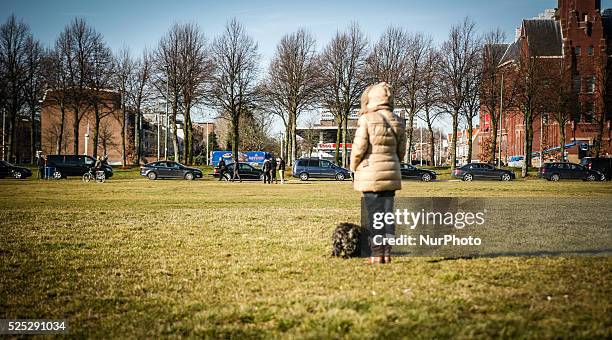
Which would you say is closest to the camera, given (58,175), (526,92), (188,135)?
(58,175)

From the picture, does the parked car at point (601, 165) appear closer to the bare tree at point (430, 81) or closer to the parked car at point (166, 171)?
the bare tree at point (430, 81)

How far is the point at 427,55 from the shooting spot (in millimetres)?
47188

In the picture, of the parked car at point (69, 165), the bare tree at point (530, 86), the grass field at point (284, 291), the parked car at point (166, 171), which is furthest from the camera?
the bare tree at point (530, 86)

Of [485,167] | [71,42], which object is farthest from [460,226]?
[71,42]

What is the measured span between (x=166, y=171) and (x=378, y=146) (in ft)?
115

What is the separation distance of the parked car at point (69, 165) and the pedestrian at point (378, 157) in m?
35.0

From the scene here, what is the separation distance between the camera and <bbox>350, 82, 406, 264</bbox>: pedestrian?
5.97m

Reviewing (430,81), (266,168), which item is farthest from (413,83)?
(266,168)

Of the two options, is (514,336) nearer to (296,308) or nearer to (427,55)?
(296,308)

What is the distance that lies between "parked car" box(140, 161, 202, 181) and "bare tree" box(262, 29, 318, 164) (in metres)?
10.9

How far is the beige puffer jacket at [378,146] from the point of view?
596cm

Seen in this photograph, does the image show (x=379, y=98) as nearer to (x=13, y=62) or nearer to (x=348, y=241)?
(x=348, y=241)

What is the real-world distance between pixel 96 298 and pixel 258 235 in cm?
418
